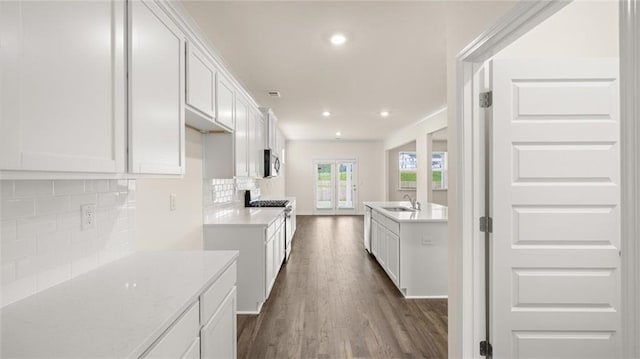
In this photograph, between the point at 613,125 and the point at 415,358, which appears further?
the point at 415,358

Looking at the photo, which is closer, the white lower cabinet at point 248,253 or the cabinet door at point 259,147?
the white lower cabinet at point 248,253

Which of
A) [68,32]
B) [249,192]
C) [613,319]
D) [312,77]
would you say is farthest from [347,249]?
[68,32]

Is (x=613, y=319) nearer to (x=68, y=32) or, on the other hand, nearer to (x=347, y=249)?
(x=68, y=32)

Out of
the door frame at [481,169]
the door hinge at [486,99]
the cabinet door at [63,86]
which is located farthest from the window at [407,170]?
the cabinet door at [63,86]

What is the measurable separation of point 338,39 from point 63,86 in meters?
2.05

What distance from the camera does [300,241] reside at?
20.1 feet

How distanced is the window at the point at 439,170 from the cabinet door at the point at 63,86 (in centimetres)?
945

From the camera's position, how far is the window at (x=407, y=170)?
10.2 metres

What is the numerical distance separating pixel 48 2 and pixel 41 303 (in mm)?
1049

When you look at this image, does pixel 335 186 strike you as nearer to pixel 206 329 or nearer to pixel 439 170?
pixel 439 170

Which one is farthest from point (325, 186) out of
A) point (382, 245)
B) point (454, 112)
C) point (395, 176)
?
point (454, 112)

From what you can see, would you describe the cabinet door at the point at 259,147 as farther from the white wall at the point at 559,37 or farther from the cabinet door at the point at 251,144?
the white wall at the point at 559,37

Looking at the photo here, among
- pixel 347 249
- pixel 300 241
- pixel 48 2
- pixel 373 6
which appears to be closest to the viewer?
pixel 48 2

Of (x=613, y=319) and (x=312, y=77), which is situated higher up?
(x=312, y=77)
